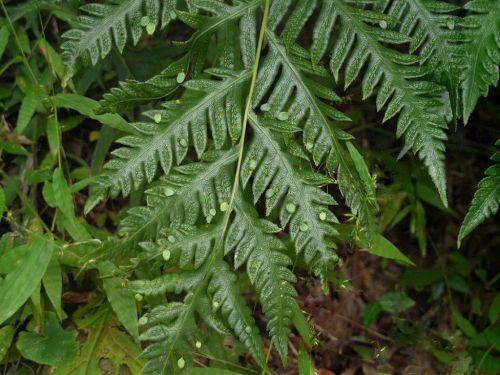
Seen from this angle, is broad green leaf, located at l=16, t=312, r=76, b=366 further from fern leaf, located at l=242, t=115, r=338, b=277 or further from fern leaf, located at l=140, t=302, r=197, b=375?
fern leaf, located at l=242, t=115, r=338, b=277

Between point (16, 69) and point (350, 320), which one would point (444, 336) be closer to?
point (350, 320)

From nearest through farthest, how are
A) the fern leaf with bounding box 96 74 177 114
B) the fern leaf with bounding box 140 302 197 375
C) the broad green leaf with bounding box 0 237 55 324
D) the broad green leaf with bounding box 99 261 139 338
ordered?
the fern leaf with bounding box 140 302 197 375 → the fern leaf with bounding box 96 74 177 114 → the broad green leaf with bounding box 0 237 55 324 → the broad green leaf with bounding box 99 261 139 338

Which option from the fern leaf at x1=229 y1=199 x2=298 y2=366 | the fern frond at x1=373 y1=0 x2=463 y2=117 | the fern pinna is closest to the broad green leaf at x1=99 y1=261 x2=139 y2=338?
the fern pinna

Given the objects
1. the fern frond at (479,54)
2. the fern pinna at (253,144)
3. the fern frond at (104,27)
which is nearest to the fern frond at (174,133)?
the fern pinna at (253,144)

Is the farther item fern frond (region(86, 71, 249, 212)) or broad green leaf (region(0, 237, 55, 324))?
broad green leaf (region(0, 237, 55, 324))

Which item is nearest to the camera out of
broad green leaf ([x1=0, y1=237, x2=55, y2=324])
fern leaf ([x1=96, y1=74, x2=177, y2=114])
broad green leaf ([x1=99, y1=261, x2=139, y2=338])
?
fern leaf ([x1=96, y1=74, x2=177, y2=114])

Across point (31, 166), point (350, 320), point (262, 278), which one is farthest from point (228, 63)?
point (350, 320)

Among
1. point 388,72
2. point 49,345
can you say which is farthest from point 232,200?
point 49,345
